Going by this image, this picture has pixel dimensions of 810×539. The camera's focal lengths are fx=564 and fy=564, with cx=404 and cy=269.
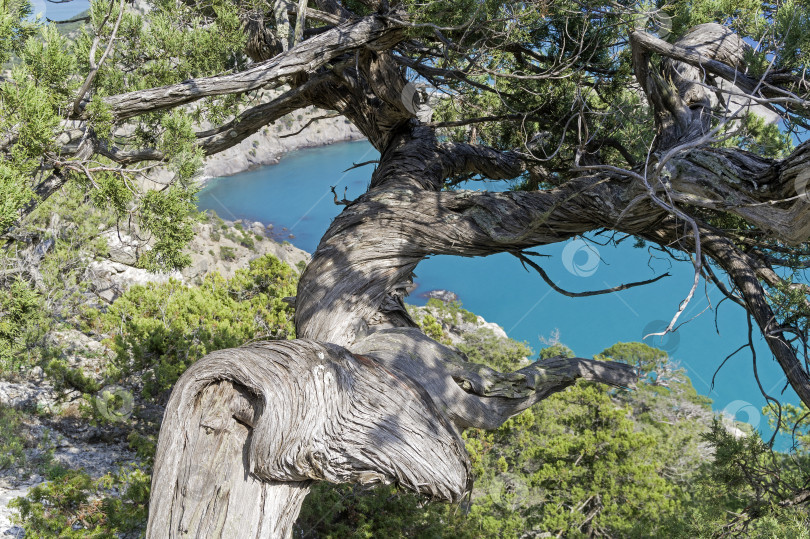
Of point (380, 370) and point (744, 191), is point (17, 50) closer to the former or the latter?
point (380, 370)

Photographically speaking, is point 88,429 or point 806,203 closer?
point 806,203

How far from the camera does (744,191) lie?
2.02 m

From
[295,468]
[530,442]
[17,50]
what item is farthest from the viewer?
[530,442]

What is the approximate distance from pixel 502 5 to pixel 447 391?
2106mm

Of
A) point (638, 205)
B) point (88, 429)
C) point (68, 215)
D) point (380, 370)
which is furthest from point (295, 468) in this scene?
point (68, 215)

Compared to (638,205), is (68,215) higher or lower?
higher

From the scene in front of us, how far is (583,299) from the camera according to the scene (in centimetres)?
1638

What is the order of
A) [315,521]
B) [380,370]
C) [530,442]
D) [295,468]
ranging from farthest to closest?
1. [530,442]
2. [315,521]
3. [380,370]
4. [295,468]
